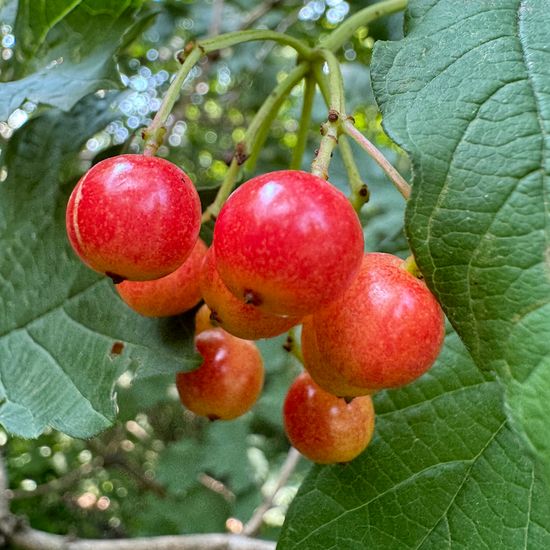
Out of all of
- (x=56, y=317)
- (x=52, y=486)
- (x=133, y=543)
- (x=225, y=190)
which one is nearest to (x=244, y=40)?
(x=225, y=190)

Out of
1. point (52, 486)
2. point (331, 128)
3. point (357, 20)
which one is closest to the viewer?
point (331, 128)

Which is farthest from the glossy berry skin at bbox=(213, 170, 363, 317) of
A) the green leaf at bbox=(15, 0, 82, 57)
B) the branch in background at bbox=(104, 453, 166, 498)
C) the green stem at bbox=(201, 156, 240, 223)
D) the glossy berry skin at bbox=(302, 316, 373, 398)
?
the branch in background at bbox=(104, 453, 166, 498)

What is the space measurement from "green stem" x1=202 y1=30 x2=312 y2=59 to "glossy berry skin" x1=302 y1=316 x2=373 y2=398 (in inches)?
18.5

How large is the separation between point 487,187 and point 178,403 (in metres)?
3.47

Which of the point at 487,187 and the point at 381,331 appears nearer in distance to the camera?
the point at 487,187

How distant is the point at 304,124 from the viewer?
1.46m

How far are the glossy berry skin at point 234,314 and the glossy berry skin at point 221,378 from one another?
257 millimetres

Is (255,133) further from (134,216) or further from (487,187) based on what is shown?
(487,187)

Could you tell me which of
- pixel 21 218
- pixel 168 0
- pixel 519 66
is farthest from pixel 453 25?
pixel 168 0

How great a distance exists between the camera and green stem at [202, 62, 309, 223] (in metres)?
1.24

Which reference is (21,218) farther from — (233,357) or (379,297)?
(379,297)

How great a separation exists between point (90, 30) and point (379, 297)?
3.10ft

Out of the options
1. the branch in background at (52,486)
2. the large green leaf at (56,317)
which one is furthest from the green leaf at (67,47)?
the branch in background at (52,486)

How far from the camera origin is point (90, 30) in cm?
149
